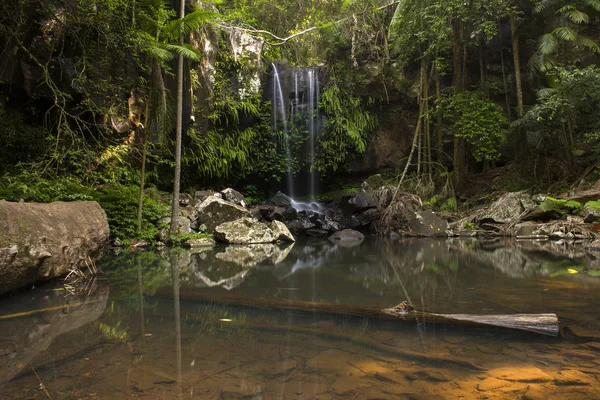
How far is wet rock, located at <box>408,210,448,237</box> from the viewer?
12070mm

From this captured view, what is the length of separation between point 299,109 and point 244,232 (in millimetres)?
8527

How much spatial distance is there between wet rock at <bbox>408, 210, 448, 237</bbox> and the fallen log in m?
9.36

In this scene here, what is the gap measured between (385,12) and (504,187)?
915 centimetres

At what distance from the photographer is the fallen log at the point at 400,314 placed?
268cm

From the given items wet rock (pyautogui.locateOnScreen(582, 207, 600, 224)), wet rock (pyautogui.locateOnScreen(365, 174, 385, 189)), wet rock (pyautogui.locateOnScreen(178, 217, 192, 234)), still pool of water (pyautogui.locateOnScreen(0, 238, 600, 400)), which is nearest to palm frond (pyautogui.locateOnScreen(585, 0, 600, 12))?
wet rock (pyautogui.locateOnScreen(582, 207, 600, 224))

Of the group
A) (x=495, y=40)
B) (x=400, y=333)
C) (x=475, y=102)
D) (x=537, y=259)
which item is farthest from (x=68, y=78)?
(x=495, y=40)

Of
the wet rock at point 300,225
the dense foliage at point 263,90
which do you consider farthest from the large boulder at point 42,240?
the wet rock at point 300,225

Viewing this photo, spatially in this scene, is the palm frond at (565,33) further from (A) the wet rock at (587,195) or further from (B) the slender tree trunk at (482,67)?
(A) the wet rock at (587,195)

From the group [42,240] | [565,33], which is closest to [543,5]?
[565,33]

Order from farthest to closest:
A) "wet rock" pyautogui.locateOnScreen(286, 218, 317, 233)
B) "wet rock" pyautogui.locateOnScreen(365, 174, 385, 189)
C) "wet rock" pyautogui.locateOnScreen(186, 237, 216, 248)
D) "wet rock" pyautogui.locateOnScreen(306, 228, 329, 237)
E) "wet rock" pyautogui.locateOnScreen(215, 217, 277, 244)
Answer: "wet rock" pyautogui.locateOnScreen(365, 174, 385, 189), "wet rock" pyautogui.locateOnScreen(286, 218, 317, 233), "wet rock" pyautogui.locateOnScreen(306, 228, 329, 237), "wet rock" pyautogui.locateOnScreen(215, 217, 277, 244), "wet rock" pyautogui.locateOnScreen(186, 237, 216, 248)

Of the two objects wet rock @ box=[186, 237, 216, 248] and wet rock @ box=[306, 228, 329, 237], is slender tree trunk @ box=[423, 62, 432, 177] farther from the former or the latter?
wet rock @ box=[186, 237, 216, 248]

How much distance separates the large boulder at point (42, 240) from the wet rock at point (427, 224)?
9.52 meters

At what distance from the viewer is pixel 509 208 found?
467 inches

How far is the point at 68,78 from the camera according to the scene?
374 inches
